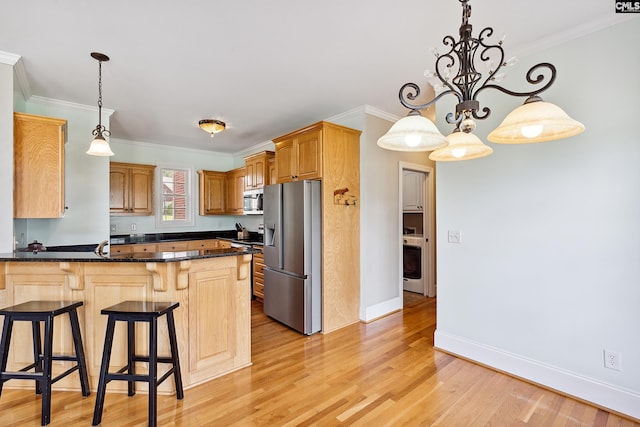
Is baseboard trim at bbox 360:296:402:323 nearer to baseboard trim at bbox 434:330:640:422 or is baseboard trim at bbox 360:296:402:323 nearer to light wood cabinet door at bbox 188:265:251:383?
baseboard trim at bbox 434:330:640:422

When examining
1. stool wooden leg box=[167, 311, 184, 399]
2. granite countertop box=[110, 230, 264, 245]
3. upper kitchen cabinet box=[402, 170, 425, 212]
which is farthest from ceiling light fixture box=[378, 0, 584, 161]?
granite countertop box=[110, 230, 264, 245]

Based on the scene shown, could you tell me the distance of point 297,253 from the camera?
137 inches

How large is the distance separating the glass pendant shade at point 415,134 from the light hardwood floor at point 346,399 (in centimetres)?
177

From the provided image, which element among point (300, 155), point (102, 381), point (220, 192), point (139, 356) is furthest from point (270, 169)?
point (102, 381)

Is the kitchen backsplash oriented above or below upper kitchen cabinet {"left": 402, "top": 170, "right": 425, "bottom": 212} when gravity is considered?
below

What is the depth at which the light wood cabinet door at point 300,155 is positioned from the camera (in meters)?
3.54

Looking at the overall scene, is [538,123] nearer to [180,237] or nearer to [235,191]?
[235,191]

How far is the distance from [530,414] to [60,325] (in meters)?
3.44

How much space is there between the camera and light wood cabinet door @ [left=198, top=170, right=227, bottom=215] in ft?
19.6

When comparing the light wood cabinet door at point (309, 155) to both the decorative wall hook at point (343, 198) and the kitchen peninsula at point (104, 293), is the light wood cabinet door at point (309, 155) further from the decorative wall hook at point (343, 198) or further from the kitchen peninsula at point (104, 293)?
the kitchen peninsula at point (104, 293)

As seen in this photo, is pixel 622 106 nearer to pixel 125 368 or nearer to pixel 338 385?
pixel 338 385

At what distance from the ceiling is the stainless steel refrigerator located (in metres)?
1.15

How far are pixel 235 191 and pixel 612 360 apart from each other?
550 centimetres

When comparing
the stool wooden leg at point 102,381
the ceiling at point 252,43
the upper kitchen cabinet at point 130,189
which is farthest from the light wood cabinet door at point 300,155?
the upper kitchen cabinet at point 130,189
